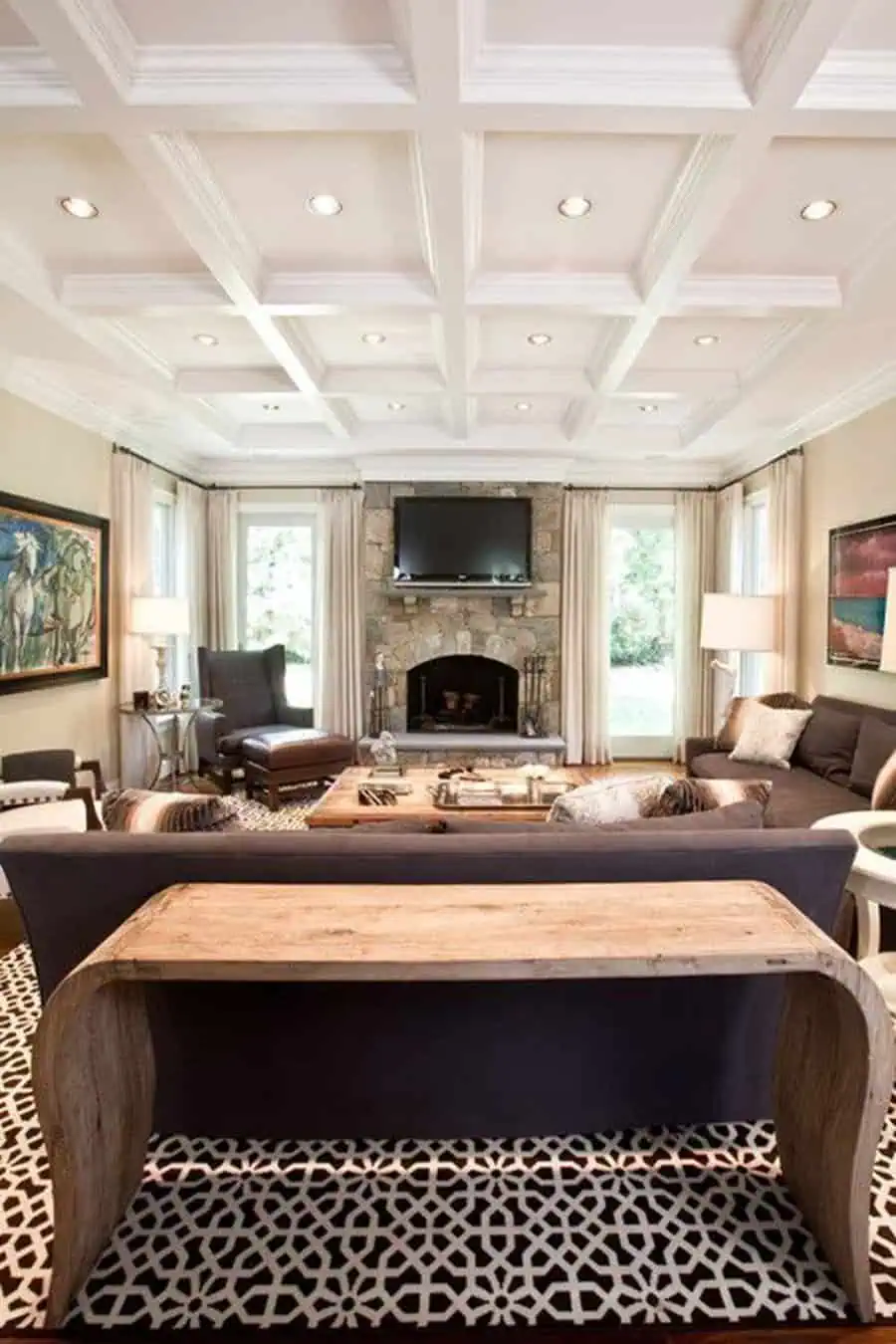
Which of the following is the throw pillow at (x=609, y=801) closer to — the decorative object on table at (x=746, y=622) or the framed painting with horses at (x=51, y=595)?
the decorative object on table at (x=746, y=622)

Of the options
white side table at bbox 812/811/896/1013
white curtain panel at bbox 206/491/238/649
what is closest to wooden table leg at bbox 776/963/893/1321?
white side table at bbox 812/811/896/1013

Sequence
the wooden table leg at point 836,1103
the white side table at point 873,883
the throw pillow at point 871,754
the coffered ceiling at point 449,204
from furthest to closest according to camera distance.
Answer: the throw pillow at point 871,754
the white side table at point 873,883
the coffered ceiling at point 449,204
the wooden table leg at point 836,1103

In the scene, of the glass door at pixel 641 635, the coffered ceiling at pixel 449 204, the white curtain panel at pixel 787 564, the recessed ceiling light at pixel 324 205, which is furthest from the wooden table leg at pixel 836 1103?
the glass door at pixel 641 635

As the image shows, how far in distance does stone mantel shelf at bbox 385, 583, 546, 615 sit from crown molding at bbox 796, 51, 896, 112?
4688 mm

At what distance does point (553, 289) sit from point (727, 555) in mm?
3987

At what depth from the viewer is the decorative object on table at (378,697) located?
692cm

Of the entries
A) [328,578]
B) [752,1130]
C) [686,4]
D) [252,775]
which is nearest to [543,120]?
Result: [686,4]

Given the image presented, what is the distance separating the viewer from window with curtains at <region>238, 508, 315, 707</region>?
713cm

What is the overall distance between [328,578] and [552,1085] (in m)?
5.50

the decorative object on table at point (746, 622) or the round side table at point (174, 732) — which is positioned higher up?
→ the decorative object on table at point (746, 622)

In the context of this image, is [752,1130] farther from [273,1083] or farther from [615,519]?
[615,519]

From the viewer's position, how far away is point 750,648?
17.1 ft

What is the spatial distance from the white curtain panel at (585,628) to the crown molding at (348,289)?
3.77m

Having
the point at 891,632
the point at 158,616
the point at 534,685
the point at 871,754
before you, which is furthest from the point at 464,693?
the point at 891,632
